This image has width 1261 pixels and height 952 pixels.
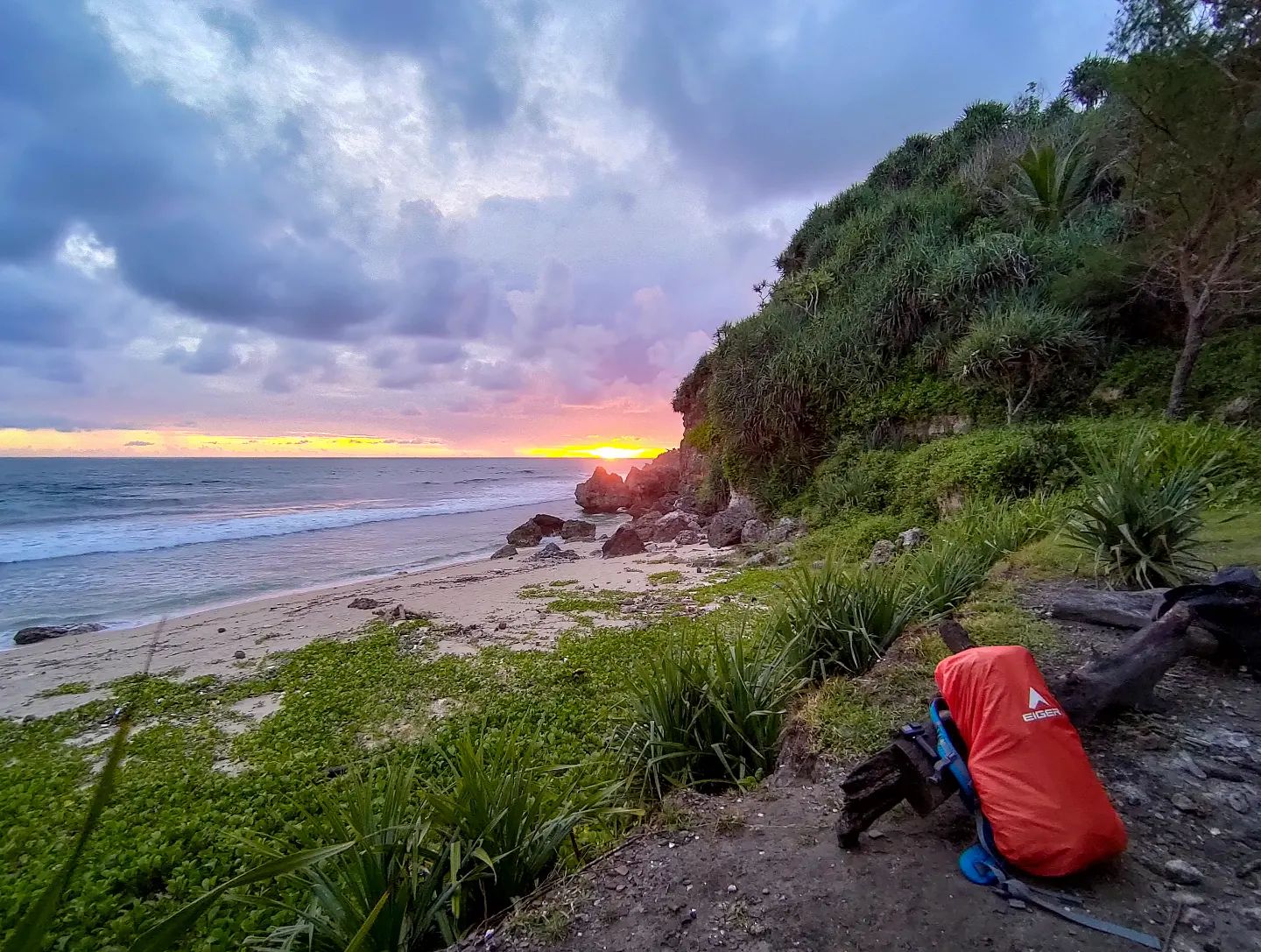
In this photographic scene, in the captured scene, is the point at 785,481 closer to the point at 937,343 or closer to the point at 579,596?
the point at 937,343

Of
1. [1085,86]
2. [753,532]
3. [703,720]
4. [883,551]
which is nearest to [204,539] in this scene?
[753,532]

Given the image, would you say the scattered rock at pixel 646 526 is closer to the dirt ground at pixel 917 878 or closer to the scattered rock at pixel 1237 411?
the scattered rock at pixel 1237 411

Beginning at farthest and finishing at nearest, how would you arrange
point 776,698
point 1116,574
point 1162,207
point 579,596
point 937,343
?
point 937,343, point 579,596, point 1162,207, point 1116,574, point 776,698

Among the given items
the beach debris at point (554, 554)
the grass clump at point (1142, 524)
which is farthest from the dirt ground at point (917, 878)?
the beach debris at point (554, 554)

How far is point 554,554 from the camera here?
16188 mm

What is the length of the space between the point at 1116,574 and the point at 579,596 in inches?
289

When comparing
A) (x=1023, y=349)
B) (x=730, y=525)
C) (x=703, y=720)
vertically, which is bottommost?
(x=730, y=525)

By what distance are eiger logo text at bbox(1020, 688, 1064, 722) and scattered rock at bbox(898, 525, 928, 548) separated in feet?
20.2

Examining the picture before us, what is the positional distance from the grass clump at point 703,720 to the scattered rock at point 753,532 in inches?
390

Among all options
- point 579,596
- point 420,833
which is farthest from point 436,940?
point 579,596

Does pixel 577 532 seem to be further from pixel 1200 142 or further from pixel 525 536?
pixel 1200 142

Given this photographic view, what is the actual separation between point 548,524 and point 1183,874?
20.4 metres

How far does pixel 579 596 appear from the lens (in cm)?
1030

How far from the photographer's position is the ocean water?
14195 millimetres
